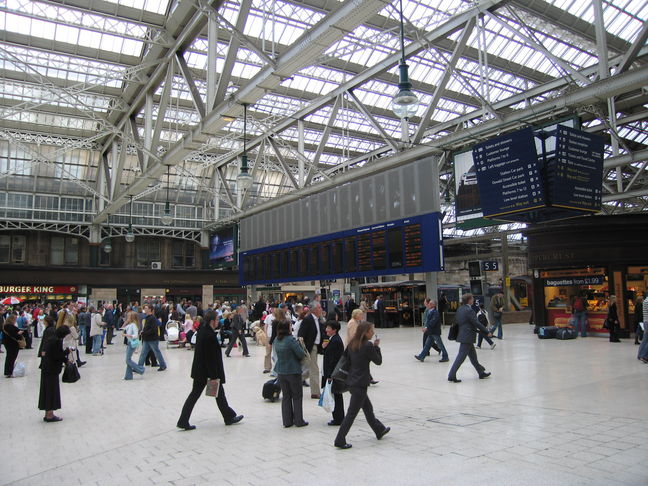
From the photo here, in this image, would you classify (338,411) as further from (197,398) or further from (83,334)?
(83,334)

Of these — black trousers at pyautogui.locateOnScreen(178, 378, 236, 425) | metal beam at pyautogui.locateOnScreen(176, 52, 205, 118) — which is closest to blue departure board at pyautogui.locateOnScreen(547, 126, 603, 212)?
black trousers at pyautogui.locateOnScreen(178, 378, 236, 425)

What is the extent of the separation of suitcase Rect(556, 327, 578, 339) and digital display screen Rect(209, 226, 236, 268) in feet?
72.0

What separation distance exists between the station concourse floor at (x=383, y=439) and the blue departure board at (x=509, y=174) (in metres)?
4.47

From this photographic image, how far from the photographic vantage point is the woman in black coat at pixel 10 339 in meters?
11.3

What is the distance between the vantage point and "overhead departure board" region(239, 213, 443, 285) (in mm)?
17984

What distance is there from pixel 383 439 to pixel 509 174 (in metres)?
9.63

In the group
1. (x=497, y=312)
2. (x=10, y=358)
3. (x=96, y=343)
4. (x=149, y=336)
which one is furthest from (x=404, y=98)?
(x=96, y=343)

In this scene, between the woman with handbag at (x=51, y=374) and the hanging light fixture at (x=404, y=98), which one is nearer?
the woman with handbag at (x=51, y=374)

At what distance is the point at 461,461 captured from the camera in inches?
183

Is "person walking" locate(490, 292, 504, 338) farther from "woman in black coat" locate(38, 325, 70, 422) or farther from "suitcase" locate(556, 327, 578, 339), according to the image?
"woman in black coat" locate(38, 325, 70, 422)

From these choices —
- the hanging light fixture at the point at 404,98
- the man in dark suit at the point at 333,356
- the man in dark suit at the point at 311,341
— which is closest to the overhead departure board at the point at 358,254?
the hanging light fixture at the point at 404,98

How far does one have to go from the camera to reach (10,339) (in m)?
11.4

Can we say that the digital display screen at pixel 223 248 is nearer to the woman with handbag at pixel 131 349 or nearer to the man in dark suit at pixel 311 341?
the woman with handbag at pixel 131 349

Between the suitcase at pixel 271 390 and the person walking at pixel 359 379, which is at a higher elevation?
the person walking at pixel 359 379
